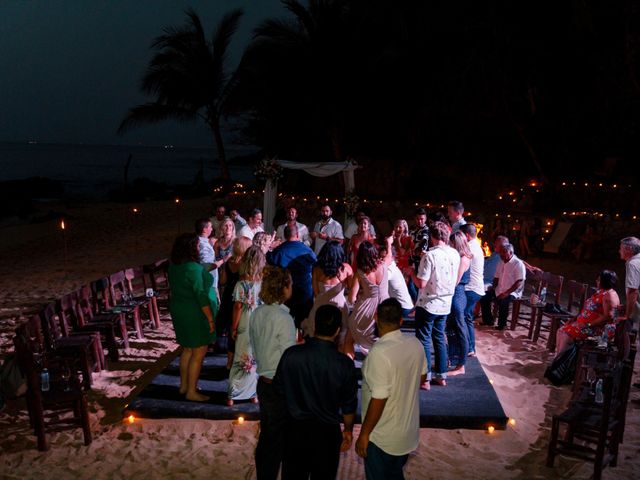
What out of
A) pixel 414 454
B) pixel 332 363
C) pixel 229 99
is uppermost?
pixel 229 99

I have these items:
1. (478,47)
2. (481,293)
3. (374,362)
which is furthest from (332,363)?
(478,47)

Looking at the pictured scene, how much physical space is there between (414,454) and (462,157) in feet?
59.1

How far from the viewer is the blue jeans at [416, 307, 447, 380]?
18.5 feet

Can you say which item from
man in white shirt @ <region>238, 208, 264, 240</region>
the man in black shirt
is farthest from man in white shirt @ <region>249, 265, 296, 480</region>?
man in white shirt @ <region>238, 208, 264, 240</region>

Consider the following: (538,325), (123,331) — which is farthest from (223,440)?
(538,325)

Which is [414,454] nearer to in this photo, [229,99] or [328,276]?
[328,276]

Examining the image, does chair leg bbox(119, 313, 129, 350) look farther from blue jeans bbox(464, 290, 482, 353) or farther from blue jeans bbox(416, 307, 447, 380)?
blue jeans bbox(464, 290, 482, 353)

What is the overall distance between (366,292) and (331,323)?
2184 mm

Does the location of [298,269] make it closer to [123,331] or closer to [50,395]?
[50,395]

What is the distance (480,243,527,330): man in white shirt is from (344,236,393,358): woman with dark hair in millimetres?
3121

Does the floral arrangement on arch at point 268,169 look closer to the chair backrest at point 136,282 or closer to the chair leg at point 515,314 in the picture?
the chair backrest at point 136,282

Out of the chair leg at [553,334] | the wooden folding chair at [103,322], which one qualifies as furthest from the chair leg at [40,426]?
the chair leg at [553,334]

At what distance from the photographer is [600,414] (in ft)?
15.8

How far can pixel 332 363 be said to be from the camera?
3221mm
